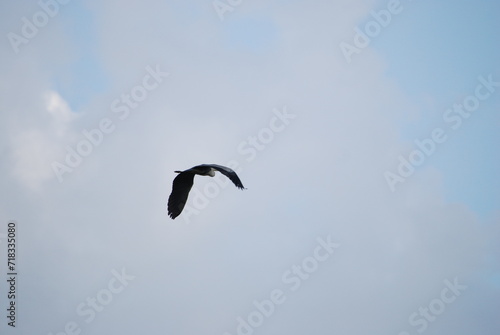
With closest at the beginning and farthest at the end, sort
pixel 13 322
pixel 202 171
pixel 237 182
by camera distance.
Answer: pixel 237 182
pixel 202 171
pixel 13 322

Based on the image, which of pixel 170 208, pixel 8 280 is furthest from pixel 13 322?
pixel 170 208

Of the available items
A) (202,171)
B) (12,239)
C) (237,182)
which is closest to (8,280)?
(12,239)

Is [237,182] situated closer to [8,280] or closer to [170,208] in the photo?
[170,208]

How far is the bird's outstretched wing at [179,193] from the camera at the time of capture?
30.6 meters

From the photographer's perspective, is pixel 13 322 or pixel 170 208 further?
pixel 13 322

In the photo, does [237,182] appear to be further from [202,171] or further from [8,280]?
[8,280]

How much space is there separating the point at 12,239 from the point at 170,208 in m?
12.7

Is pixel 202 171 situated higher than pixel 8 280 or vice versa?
pixel 8 280

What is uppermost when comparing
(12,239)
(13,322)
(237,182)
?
(12,239)

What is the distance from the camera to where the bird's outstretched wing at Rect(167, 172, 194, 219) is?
3064cm

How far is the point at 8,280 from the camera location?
127ft

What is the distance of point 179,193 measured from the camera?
30891 mm

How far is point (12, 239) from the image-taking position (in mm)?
38812

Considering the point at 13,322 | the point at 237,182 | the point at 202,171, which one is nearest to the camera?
the point at 237,182
